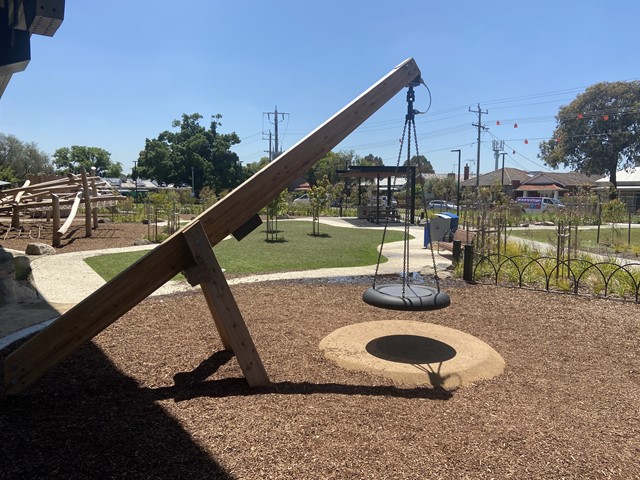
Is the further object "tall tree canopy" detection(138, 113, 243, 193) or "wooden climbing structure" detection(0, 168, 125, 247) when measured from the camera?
"tall tree canopy" detection(138, 113, 243, 193)

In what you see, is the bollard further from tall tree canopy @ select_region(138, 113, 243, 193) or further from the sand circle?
tall tree canopy @ select_region(138, 113, 243, 193)

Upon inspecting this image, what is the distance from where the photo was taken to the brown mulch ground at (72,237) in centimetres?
1348

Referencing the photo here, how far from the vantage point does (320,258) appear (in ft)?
38.5

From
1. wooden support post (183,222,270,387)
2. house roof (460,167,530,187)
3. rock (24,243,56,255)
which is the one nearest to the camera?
wooden support post (183,222,270,387)

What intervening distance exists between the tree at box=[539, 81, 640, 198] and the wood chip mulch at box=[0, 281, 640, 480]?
50.9 meters

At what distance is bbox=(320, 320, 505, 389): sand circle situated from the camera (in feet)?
13.2

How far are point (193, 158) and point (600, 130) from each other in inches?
1795

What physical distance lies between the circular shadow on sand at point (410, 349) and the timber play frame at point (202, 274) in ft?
5.05

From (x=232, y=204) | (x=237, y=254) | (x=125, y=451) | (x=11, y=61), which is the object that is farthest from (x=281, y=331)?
(x=237, y=254)

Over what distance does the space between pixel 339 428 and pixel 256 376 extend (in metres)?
0.92

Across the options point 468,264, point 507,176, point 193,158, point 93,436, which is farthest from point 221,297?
point 507,176

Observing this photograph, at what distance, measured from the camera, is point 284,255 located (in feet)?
40.0

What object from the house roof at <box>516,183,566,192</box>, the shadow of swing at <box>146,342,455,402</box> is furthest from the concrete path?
the house roof at <box>516,183,566,192</box>

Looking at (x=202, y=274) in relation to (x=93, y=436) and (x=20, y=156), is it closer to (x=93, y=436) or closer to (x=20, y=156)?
(x=93, y=436)
